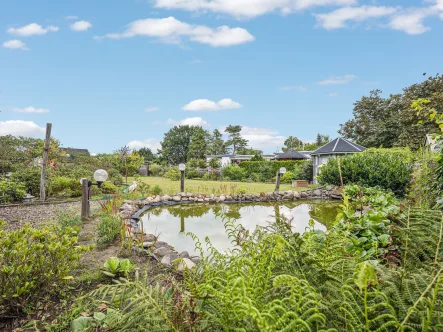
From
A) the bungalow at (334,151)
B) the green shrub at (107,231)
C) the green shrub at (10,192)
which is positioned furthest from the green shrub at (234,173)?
the green shrub at (107,231)

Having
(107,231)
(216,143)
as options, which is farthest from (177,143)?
(107,231)

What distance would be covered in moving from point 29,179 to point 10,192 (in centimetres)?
147

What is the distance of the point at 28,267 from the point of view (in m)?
2.07

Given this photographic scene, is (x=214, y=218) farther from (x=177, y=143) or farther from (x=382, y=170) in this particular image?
(x=177, y=143)

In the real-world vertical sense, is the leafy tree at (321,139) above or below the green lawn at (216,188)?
above

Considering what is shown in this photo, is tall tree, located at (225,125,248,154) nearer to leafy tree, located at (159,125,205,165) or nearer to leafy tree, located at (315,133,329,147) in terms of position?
leafy tree, located at (159,125,205,165)

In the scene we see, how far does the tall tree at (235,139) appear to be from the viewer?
47.7 m

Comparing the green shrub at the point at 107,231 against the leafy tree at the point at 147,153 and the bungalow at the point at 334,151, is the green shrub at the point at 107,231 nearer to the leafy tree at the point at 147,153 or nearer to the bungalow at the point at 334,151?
the bungalow at the point at 334,151

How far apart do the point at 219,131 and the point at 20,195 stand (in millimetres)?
37820

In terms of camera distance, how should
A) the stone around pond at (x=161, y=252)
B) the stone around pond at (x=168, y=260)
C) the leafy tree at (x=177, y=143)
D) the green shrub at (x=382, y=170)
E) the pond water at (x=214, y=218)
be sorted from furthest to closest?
the leafy tree at (x=177, y=143) → the green shrub at (x=382, y=170) → the pond water at (x=214, y=218) → the stone around pond at (x=161, y=252) → the stone around pond at (x=168, y=260)

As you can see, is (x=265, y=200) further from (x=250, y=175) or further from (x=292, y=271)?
(x=250, y=175)

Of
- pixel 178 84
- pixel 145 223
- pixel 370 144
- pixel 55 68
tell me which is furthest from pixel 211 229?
pixel 370 144

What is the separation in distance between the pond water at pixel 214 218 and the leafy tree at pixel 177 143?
3428cm

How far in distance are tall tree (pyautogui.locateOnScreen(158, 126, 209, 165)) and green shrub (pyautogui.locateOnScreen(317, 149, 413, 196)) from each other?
111ft
